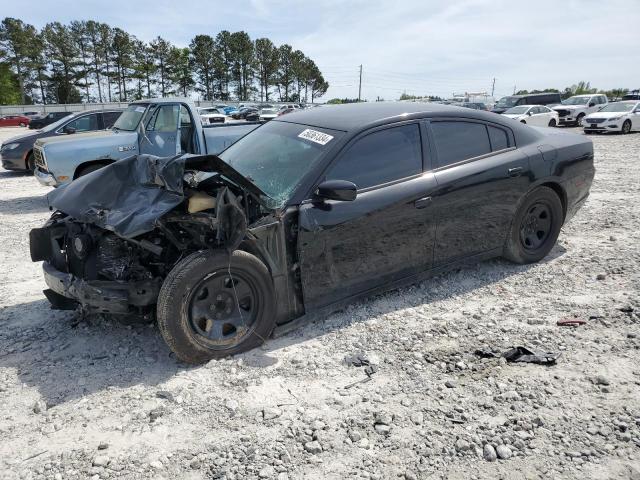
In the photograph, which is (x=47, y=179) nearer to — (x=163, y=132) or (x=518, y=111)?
(x=163, y=132)

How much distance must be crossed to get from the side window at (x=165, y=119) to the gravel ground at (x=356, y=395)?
465cm

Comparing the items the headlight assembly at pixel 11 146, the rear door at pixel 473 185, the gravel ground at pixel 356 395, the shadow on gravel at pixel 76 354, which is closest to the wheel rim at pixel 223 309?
the gravel ground at pixel 356 395

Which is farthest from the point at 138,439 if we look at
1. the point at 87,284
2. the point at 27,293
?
the point at 27,293

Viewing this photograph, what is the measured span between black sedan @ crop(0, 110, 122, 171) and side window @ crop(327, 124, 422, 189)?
9283 millimetres

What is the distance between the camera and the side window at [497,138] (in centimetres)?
447

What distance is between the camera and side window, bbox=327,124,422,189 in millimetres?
3666

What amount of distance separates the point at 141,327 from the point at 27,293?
4.93 feet

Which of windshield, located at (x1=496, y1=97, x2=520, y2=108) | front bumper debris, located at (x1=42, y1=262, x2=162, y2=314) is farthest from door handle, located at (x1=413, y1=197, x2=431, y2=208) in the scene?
windshield, located at (x1=496, y1=97, x2=520, y2=108)

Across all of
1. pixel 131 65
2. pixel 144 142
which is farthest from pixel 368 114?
pixel 131 65

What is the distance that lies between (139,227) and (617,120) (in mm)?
22435

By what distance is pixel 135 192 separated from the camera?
338 centimetres

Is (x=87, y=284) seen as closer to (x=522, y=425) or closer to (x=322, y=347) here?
(x=322, y=347)

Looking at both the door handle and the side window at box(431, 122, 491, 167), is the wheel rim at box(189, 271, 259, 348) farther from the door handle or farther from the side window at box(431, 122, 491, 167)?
the side window at box(431, 122, 491, 167)

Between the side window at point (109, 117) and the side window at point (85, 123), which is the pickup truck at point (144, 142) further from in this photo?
the side window at point (109, 117)
